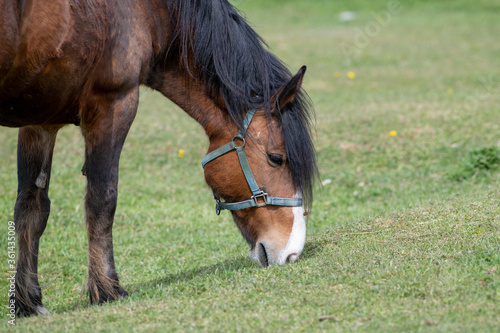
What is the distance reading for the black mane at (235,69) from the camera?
3.99 m

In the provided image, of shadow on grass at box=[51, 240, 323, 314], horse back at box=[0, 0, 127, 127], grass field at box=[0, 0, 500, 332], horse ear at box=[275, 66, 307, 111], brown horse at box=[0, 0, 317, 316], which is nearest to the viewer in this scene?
grass field at box=[0, 0, 500, 332]

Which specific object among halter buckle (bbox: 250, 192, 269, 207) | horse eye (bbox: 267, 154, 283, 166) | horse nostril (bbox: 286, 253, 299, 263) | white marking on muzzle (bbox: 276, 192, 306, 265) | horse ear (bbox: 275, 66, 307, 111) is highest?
horse ear (bbox: 275, 66, 307, 111)

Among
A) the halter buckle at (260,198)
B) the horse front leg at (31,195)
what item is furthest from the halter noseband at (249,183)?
the horse front leg at (31,195)

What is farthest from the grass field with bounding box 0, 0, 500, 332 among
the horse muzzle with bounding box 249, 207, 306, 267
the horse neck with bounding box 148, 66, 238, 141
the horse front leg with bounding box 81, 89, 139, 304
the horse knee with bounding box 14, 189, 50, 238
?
the horse neck with bounding box 148, 66, 238, 141

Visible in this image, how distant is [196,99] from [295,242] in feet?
4.00

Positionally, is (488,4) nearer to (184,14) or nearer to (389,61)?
(389,61)

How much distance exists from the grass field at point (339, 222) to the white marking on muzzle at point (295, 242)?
12 centimetres

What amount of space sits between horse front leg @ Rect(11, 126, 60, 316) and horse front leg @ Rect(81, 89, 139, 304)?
0.49 m

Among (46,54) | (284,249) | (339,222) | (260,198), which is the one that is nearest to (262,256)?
(284,249)

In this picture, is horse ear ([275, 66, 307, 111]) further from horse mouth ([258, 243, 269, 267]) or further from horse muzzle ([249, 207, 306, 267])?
horse mouth ([258, 243, 269, 267])

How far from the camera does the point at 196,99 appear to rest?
4156mm

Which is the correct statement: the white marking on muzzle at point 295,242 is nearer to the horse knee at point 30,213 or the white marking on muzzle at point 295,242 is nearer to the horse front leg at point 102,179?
the horse front leg at point 102,179

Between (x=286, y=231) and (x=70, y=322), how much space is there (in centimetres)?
150

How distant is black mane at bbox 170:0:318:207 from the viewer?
399 centimetres
